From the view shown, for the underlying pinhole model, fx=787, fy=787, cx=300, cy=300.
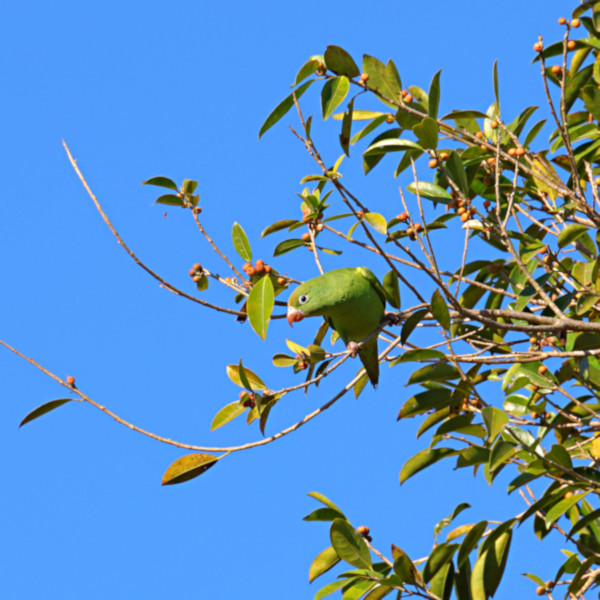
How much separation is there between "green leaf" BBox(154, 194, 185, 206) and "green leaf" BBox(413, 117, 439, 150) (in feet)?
4.05

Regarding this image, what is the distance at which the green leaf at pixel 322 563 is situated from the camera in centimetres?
341

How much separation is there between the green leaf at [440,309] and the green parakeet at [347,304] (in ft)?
4.03

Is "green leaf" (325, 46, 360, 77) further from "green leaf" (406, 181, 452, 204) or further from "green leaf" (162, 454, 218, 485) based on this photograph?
"green leaf" (162, 454, 218, 485)

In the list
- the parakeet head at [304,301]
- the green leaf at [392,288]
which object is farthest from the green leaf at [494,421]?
the parakeet head at [304,301]

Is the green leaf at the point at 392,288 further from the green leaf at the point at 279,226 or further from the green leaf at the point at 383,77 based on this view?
the green leaf at the point at 383,77

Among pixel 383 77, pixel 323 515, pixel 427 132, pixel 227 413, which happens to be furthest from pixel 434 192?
pixel 323 515

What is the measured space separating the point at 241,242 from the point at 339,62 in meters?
0.89

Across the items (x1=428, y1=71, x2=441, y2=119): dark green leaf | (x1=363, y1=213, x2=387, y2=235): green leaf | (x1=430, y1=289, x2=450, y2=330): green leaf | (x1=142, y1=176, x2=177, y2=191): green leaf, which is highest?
(x1=142, y1=176, x2=177, y2=191): green leaf

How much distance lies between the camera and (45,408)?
2947 millimetres

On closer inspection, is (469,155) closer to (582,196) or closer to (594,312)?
(582,196)

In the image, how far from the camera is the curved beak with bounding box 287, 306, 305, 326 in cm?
410

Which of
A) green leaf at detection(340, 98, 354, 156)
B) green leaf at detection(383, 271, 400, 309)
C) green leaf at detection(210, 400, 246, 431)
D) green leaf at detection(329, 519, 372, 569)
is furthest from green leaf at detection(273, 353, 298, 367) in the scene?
green leaf at detection(340, 98, 354, 156)

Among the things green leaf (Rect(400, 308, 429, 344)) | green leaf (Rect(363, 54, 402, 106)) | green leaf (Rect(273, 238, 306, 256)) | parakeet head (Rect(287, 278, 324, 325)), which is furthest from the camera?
parakeet head (Rect(287, 278, 324, 325))

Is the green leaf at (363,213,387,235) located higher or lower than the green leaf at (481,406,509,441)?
higher
